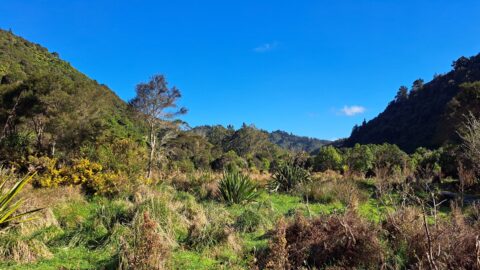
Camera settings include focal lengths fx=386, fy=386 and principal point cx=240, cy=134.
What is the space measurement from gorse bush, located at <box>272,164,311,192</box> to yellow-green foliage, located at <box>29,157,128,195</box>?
560cm

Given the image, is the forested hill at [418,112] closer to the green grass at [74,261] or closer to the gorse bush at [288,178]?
the gorse bush at [288,178]

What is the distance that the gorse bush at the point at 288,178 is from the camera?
1399 cm

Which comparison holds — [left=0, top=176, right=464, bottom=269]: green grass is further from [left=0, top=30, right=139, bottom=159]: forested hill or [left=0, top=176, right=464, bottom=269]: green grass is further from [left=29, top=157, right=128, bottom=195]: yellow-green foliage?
[left=0, top=30, right=139, bottom=159]: forested hill

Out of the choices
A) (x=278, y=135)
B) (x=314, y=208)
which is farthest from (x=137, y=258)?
(x=278, y=135)

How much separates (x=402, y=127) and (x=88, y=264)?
245ft

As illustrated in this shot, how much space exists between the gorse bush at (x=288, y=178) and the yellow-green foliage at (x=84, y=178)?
5.60m

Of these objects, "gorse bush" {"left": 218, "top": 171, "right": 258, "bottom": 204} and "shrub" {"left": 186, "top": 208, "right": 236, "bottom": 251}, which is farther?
"gorse bush" {"left": 218, "top": 171, "right": 258, "bottom": 204}

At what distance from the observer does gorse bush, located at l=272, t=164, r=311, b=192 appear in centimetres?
1399

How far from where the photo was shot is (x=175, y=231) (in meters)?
7.32

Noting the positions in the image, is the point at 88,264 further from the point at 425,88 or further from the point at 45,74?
the point at 425,88

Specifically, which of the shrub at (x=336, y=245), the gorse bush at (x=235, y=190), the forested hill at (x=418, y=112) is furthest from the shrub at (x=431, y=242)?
the forested hill at (x=418, y=112)

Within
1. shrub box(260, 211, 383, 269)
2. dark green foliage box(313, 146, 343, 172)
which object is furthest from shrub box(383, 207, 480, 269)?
dark green foliage box(313, 146, 343, 172)

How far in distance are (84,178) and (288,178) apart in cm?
696

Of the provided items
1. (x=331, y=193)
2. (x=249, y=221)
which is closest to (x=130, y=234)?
(x=249, y=221)
